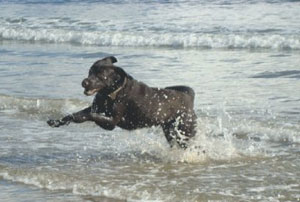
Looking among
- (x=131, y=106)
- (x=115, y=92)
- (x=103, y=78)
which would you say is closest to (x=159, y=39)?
(x=131, y=106)

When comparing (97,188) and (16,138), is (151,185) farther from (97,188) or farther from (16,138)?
(16,138)

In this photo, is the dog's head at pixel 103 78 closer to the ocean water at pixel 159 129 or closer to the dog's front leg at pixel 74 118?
the dog's front leg at pixel 74 118

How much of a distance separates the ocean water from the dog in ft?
0.81

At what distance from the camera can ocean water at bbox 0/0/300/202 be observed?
682cm

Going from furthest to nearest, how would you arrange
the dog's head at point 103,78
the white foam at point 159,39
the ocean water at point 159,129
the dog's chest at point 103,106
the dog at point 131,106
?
the white foam at point 159,39 → the dog's chest at point 103,106 → the dog at point 131,106 → the dog's head at point 103,78 → the ocean water at point 159,129

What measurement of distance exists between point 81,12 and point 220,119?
1878 centimetres

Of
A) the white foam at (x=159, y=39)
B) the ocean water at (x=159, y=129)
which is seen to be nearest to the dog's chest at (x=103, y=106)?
the ocean water at (x=159, y=129)

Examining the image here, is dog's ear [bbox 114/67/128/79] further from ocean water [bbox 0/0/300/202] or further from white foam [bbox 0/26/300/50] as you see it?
white foam [bbox 0/26/300/50]

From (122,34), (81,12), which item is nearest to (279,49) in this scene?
(122,34)

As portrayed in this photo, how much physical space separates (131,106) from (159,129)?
1.64m

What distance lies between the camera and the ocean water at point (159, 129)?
682 centimetres

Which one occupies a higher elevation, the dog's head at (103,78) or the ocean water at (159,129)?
the dog's head at (103,78)

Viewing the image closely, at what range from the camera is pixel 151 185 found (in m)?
6.79

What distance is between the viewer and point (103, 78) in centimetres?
717
